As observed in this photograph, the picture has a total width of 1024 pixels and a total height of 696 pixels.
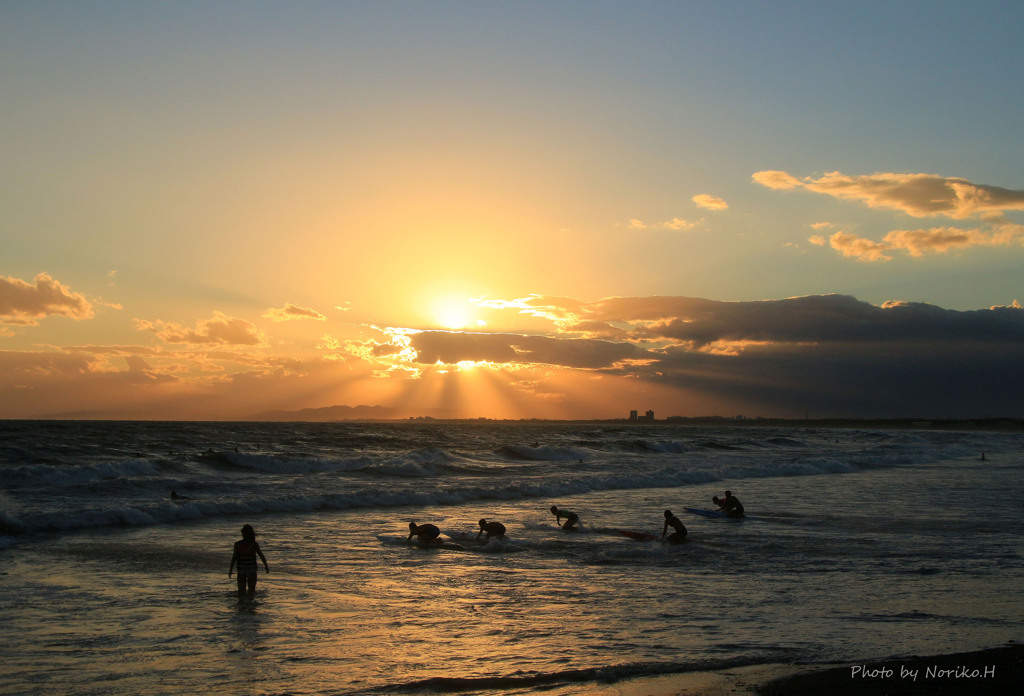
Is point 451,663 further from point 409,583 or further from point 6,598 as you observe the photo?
point 6,598

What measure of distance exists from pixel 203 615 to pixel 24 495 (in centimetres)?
2182

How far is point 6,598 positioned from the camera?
45.1 ft

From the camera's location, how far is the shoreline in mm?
8352

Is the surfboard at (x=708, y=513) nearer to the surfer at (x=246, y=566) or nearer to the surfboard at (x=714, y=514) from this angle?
the surfboard at (x=714, y=514)

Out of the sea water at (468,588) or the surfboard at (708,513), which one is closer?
the sea water at (468,588)

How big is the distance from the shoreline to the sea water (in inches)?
17.4

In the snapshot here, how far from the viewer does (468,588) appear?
1494cm

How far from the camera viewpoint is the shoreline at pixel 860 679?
8352mm

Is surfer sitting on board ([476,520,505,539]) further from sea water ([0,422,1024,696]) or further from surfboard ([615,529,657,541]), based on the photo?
surfboard ([615,529,657,541])

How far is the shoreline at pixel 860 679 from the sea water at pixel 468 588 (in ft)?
1.45

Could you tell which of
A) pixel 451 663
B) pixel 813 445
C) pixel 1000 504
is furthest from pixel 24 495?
pixel 813 445

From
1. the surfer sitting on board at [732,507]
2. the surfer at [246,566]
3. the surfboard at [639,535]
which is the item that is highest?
the surfer at [246,566]

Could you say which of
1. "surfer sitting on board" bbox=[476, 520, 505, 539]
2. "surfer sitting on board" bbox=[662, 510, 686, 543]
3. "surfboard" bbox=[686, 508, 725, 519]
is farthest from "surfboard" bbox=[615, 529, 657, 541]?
"surfboard" bbox=[686, 508, 725, 519]

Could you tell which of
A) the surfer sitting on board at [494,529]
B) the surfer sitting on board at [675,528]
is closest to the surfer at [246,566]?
the surfer sitting on board at [494,529]
